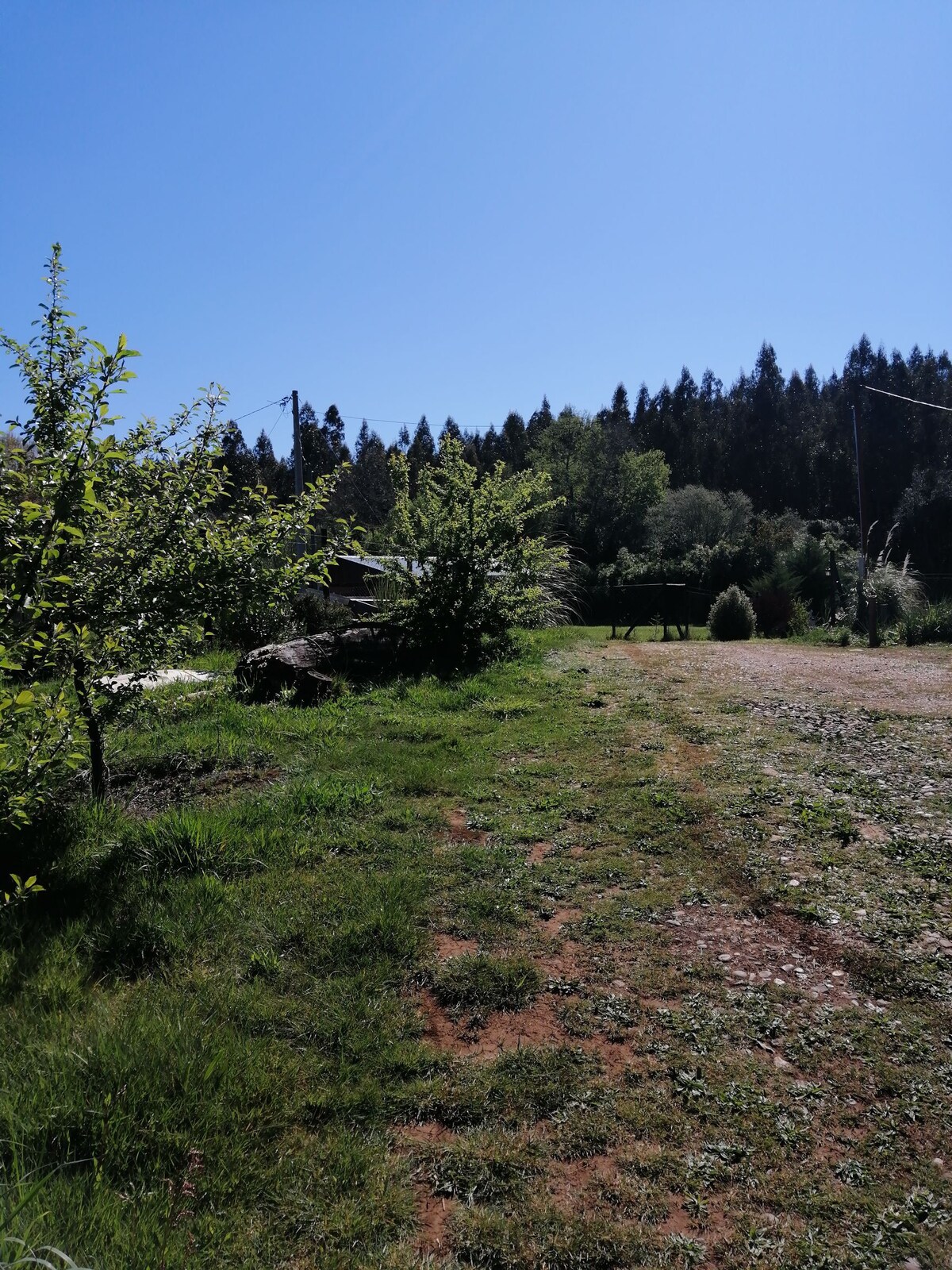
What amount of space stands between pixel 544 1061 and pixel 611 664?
7218 millimetres

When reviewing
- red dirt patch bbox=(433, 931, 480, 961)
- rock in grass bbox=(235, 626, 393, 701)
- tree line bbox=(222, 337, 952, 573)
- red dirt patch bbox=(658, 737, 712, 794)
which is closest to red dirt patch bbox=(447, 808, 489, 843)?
red dirt patch bbox=(433, 931, 480, 961)

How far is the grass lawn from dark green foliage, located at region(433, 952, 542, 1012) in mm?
16

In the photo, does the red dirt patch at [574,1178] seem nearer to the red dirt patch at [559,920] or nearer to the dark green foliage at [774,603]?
the red dirt patch at [559,920]

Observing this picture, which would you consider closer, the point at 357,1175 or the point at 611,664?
the point at 357,1175

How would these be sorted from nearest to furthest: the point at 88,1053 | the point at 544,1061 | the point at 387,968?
the point at 88,1053 → the point at 544,1061 → the point at 387,968

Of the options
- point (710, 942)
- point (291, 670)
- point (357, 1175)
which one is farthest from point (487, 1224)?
point (291, 670)

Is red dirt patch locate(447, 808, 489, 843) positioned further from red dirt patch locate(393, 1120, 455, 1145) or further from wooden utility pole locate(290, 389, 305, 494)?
wooden utility pole locate(290, 389, 305, 494)

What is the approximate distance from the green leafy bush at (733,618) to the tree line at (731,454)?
2178cm

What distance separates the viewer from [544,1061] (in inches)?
101

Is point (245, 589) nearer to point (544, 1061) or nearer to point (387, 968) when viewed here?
point (387, 968)

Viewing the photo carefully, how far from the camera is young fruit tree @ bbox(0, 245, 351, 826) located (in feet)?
9.60

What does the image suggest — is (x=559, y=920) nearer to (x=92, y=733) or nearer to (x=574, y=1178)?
(x=574, y=1178)

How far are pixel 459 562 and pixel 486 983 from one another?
6.50 m

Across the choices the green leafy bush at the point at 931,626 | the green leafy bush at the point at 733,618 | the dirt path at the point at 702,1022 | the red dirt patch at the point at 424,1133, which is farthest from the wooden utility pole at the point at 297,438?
the red dirt patch at the point at 424,1133
